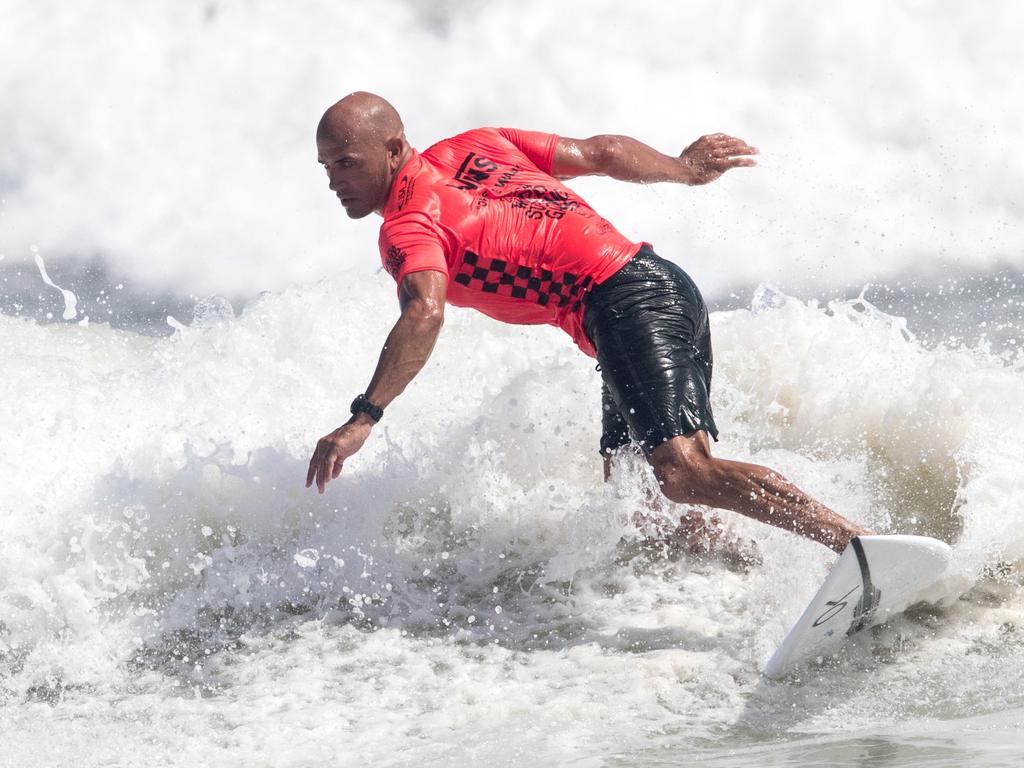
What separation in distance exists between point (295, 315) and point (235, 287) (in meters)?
2.72

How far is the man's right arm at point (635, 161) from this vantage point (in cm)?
440

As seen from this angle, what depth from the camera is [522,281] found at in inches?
152

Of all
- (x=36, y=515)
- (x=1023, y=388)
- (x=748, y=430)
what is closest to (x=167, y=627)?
(x=36, y=515)

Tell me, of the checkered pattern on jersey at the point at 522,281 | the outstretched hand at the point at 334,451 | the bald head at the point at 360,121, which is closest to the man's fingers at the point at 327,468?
the outstretched hand at the point at 334,451

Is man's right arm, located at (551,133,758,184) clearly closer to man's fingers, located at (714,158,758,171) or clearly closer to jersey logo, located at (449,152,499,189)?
man's fingers, located at (714,158,758,171)

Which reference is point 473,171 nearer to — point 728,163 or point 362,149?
point 362,149

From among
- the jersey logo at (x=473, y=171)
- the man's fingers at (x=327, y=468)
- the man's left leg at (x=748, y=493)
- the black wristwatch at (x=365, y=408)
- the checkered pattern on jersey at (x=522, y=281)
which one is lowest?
the man's left leg at (x=748, y=493)

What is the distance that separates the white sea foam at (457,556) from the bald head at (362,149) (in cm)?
132

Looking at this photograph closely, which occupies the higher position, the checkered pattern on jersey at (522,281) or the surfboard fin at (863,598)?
the checkered pattern on jersey at (522,281)

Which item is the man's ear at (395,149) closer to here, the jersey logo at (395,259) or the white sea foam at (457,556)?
the jersey logo at (395,259)

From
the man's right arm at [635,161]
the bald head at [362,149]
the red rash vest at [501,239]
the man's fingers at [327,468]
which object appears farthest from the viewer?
the man's right arm at [635,161]

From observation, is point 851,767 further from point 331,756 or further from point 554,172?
point 554,172

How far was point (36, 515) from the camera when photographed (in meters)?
4.66

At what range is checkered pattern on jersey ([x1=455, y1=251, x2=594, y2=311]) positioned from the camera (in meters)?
3.81
